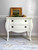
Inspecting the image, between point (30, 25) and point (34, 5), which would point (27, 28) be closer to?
point (30, 25)

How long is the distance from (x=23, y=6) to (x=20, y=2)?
20 centimetres

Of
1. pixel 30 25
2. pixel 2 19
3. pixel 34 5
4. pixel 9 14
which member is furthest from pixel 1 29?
pixel 34 5

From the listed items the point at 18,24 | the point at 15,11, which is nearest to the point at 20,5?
the point at 15,11

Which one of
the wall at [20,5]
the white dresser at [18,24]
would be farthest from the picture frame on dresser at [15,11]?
the white dresser at [18,24]

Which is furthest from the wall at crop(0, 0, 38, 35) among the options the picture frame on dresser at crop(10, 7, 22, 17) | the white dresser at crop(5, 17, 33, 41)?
the white dresser at crop(5, 17, 33, 41)

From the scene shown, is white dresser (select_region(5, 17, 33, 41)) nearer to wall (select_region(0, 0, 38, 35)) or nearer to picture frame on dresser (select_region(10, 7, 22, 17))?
picture frame on dresser (select_region(10, 7, 22, 17))

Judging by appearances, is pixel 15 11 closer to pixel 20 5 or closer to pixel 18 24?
pixel 20 5

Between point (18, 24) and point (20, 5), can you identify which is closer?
point (18, 24)

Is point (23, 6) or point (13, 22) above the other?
point (23, 6)

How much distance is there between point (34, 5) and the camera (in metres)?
3.57

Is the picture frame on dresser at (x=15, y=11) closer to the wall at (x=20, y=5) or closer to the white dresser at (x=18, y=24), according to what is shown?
the wall at (x=20, y=5)

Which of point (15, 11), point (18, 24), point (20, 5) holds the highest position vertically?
point (20, 5)

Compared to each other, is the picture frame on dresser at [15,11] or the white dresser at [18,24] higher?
the picture frame on dresser at [15,11]

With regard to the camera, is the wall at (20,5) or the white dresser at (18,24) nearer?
the white dresser at (18,24)
